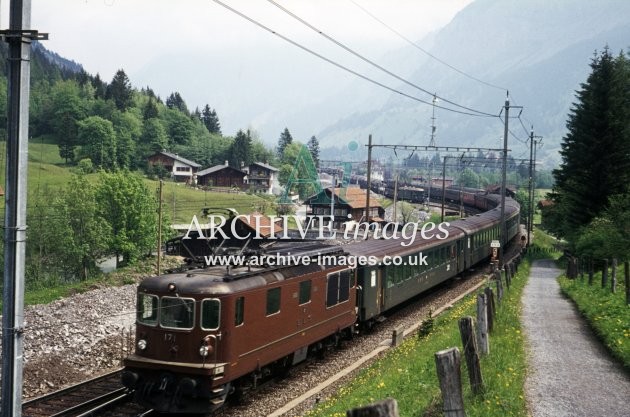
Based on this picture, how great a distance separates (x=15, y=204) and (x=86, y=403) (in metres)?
8.70

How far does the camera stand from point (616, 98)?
46.5m

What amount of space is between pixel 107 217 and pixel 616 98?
1548 inches

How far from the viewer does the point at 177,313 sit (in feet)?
47.8

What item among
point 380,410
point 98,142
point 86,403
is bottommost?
point 86,403

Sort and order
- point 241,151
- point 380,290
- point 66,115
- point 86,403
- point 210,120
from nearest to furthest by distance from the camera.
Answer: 1. point 86,403
2. point 380,290
3. point 66,115
4. point 241,151
5. point 210,120

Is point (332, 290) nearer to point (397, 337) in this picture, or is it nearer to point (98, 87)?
point (397, 337)

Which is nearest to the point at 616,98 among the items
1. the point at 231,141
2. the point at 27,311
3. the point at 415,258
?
the point at 415,258

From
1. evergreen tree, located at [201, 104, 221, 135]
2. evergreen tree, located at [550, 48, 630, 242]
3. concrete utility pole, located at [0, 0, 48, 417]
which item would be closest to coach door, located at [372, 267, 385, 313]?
concrete utility pole, located at [0, 0, 48, 417]

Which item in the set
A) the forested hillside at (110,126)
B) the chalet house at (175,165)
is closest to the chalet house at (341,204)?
the chalet house at (175,165)

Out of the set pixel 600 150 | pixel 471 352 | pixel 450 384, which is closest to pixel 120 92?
pixel 600 150

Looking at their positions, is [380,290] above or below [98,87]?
below

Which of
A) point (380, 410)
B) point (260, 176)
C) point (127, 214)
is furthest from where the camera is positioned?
point (260, 176)

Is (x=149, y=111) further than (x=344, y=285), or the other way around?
(x=149, y=111)

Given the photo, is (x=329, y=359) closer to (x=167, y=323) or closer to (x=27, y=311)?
(x=167, y=323)
